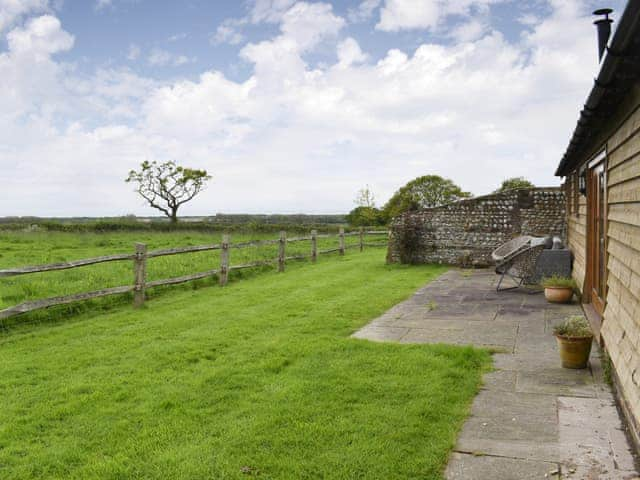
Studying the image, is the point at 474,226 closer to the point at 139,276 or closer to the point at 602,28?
the point at 139,276

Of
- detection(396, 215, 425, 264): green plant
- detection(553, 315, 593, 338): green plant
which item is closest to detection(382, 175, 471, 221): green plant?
detection(396, 215, 425, 264): green plant

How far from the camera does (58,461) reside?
2.76 m

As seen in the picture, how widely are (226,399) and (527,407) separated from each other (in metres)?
2.13

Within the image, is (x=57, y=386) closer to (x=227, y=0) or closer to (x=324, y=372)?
(x=324, y=372)

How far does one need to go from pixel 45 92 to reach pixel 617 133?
11.9 meters

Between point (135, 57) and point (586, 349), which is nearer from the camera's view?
point (586, 349)

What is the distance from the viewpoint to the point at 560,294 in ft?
24.1

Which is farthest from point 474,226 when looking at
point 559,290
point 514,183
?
point 514,183

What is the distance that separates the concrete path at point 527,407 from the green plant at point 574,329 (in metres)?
0.30

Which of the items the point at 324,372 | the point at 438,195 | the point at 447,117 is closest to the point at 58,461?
the point at 324,372

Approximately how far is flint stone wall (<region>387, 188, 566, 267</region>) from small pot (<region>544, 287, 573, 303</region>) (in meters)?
5.63

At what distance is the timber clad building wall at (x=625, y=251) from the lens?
304 centimetres

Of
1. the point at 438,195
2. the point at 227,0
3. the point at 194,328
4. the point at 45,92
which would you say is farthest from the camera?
the point at 438,195

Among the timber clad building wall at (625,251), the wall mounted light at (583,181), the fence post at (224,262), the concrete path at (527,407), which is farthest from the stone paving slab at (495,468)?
the fence post at (224,262)
